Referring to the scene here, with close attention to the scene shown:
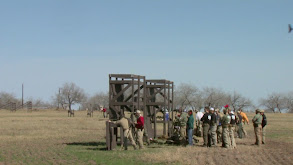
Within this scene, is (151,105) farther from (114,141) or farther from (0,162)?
(0,162)

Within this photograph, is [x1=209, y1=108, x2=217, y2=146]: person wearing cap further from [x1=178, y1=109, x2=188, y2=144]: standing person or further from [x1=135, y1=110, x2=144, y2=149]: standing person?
[x1=135, y1=110, x2=144, y2=149]: standing person

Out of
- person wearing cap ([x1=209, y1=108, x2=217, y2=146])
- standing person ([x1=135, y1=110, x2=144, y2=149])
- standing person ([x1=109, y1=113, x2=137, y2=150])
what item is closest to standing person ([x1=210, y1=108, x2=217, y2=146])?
person wearing cap ([x1=209, y1=108, x2=217, y2=146])

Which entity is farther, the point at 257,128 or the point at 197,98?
the point at 197,98

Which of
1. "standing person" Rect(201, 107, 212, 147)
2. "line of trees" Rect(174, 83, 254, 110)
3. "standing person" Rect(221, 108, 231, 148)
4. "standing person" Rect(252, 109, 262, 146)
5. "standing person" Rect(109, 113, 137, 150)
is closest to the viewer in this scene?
"standing person" Rect(109, 113, 137, 150)

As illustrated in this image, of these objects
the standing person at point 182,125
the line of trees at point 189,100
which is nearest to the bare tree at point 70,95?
the line of trees at point 189,100

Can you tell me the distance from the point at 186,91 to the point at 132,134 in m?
80.7

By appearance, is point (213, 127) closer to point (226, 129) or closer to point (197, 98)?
point (226, 129)

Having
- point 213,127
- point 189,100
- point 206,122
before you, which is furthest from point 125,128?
point 189,100

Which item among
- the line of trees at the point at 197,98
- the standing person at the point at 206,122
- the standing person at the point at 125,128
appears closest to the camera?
the standing person at the point at 125,128

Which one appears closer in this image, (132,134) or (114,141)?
(114,141)

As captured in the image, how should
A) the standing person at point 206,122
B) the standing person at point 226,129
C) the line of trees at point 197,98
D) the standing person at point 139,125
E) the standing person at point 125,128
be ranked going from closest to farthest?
the standing person at point 125,128 < the standing person at point 139,125 < the standing person at point 226,129 < the standing person at point 206,122 < the line of trees at point 197,98

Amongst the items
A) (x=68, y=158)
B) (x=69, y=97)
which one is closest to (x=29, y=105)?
(x=69, y=97)

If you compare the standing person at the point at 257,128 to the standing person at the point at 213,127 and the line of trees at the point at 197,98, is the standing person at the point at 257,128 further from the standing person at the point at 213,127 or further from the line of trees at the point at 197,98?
the line of trees at the point at 197,98

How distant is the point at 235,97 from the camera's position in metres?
113
